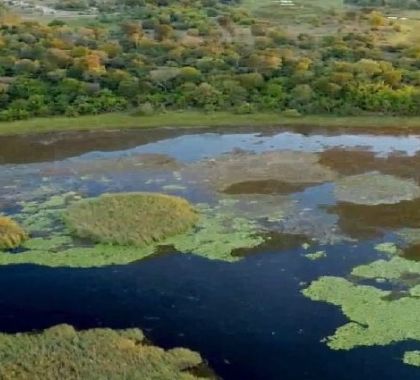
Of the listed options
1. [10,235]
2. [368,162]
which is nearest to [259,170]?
[368,162]

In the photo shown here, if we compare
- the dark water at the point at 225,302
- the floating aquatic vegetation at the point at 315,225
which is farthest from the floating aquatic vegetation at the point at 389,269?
the floating aquatic vegetation at the point at 315,225

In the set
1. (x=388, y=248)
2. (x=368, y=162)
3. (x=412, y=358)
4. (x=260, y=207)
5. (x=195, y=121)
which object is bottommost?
(x=412, y=358)

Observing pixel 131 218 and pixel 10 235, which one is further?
pixel 131 218

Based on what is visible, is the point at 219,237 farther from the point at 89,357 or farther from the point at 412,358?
the point at 412,358

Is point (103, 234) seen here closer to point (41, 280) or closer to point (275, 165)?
point (41, 280)

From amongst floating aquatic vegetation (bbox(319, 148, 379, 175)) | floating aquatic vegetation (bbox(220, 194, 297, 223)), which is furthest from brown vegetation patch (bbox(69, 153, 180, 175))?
floating aquatic vegetation (bbox(319, 148, 379, 175))

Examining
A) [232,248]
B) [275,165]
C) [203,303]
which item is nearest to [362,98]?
[275,165]
